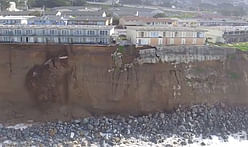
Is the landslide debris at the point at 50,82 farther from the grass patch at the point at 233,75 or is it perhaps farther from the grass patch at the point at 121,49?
the grass patch at the point at 233,75

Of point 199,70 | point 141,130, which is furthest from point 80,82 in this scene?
point 199,70

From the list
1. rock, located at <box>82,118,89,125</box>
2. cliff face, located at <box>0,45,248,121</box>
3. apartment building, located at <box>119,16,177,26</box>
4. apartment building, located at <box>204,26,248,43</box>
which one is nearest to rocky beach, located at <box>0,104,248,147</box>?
rock, located at <box>82,118,89,125</box>

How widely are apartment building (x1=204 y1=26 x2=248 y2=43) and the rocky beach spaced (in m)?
15.0

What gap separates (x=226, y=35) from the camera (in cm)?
4922

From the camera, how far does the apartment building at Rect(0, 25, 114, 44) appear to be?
1510 inches

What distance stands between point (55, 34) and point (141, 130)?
15239 millimetres

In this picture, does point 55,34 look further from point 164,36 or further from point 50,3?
point 50,3

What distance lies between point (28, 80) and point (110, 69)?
352 inches

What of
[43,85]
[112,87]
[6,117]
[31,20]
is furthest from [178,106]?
[31,20]

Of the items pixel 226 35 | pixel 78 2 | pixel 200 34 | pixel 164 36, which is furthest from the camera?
pixel 78 2

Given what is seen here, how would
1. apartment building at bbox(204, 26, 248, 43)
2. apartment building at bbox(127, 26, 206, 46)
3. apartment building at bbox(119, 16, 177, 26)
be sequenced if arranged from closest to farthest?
apartment building at bbox(127, 26, 206, 46)
apartment building at bbox(204, 26, 248, 43)
apartment building at bbox(119, 16, 177, 26)

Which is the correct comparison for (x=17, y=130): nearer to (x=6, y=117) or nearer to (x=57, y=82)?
(x=6, y=117)

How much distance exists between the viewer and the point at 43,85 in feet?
118

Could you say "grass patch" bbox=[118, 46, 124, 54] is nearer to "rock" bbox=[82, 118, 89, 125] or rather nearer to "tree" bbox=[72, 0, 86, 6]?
"rock" bbox=[82, 118, 89, 125]
